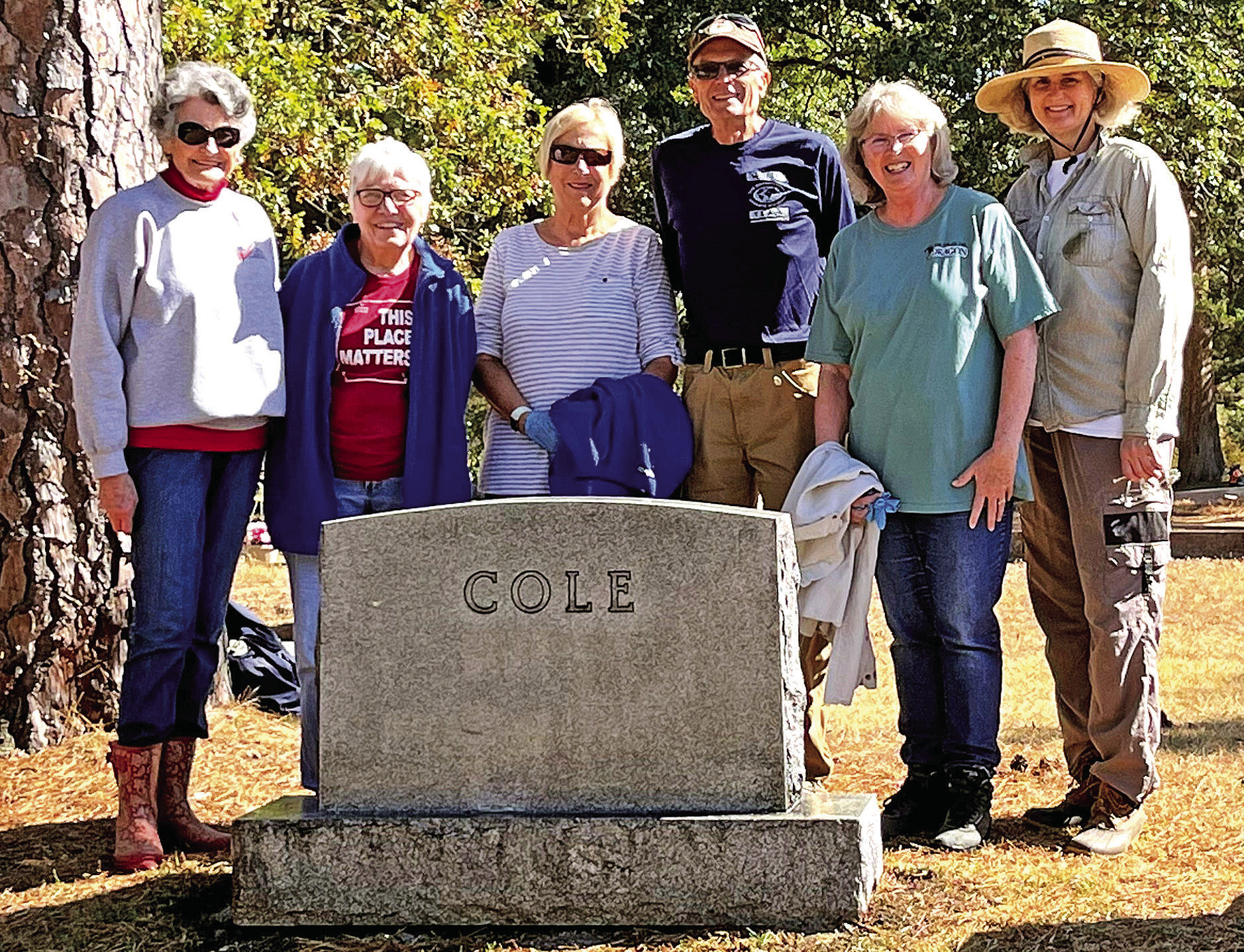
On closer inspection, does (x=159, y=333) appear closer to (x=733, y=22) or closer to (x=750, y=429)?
(x=750, y=429)

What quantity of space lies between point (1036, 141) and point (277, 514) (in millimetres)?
2755

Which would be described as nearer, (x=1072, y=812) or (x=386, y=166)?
(x=386, y=166)

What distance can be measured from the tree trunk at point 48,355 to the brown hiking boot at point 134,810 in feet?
4.30

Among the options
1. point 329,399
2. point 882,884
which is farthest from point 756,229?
point 882,884

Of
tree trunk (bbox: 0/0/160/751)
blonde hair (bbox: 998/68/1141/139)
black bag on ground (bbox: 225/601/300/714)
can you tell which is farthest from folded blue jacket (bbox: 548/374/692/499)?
black bag on ground (bbox: 225/601/300/714)

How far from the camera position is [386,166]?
15.6ft

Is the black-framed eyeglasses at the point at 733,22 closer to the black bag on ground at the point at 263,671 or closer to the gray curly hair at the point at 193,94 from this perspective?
the gray curly hair at the point at 193,94

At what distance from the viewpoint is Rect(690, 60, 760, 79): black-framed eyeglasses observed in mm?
5016

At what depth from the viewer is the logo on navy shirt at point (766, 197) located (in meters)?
4.98

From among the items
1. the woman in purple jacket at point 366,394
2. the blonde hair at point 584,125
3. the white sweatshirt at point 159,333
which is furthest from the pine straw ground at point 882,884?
the blonde hair at point 584,125

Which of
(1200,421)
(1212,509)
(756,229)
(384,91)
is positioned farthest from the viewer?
(1200,421)

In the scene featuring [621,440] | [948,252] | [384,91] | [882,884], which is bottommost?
[882,884]

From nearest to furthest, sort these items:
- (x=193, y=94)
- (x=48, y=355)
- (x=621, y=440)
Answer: (x=193, y=94), (x=621, y=440), (x=48, y=355)

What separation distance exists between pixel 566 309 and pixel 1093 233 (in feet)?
5.42
